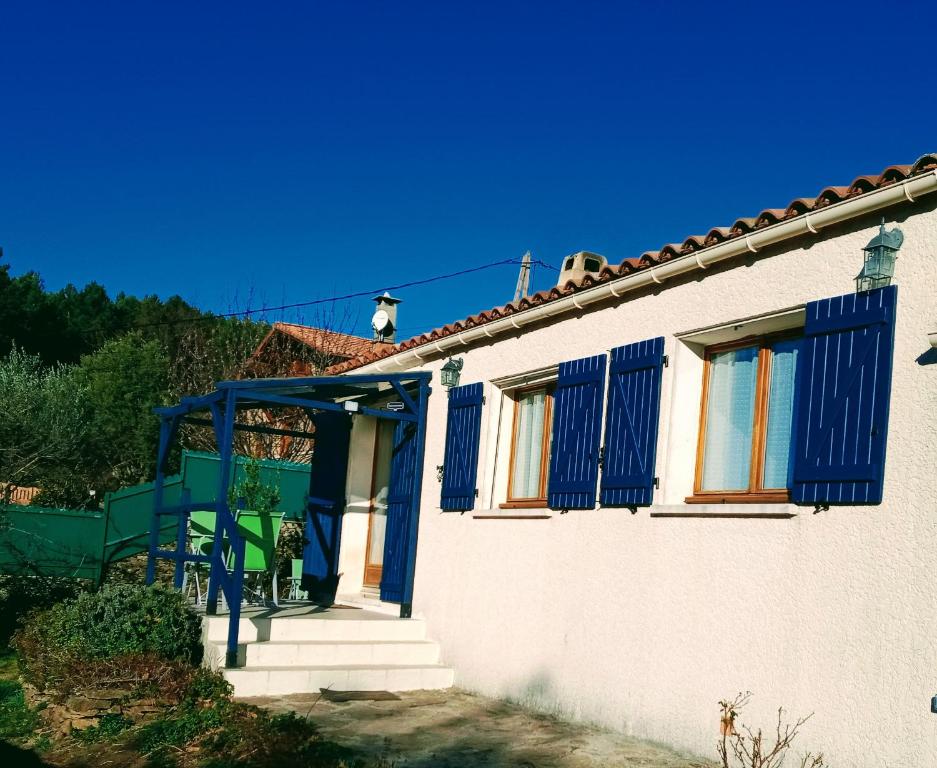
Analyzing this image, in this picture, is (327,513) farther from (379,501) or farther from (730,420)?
(730,420)

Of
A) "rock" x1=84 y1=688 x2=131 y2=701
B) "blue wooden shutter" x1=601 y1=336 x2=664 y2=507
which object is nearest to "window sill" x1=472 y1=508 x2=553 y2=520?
"blue wooden shutter" x1=601 y1=336 x2=664 y2=507

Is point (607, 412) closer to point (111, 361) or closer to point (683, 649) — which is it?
point (683, 649)

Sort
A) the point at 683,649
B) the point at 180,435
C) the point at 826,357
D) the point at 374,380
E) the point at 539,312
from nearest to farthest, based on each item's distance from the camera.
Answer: the point at 826,357
the point at 683,649
the point at 539,312
the point at 374,380
the point at 180,435

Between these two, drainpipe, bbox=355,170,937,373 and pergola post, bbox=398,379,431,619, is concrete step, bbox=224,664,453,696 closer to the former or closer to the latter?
pergola post, bbox=398,379,431,619

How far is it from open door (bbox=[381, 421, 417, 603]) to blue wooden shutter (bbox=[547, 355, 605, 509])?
244 centimetres

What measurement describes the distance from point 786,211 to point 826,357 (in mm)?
965

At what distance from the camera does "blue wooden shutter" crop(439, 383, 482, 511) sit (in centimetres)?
934

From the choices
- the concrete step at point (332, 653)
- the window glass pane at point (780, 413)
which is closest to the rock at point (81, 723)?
the concrete step at point (332, 653)

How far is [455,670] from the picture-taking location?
9.02 m

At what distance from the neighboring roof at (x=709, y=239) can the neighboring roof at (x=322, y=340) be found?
13342 mm

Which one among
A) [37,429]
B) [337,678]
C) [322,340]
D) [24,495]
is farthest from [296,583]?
[322,340]

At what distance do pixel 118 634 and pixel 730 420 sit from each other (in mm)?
5250

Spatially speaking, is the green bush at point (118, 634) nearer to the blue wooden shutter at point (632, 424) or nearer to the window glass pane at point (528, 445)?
the window glass pane at point (528, 445)

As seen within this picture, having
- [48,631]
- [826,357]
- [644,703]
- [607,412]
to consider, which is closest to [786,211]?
[826,357]
